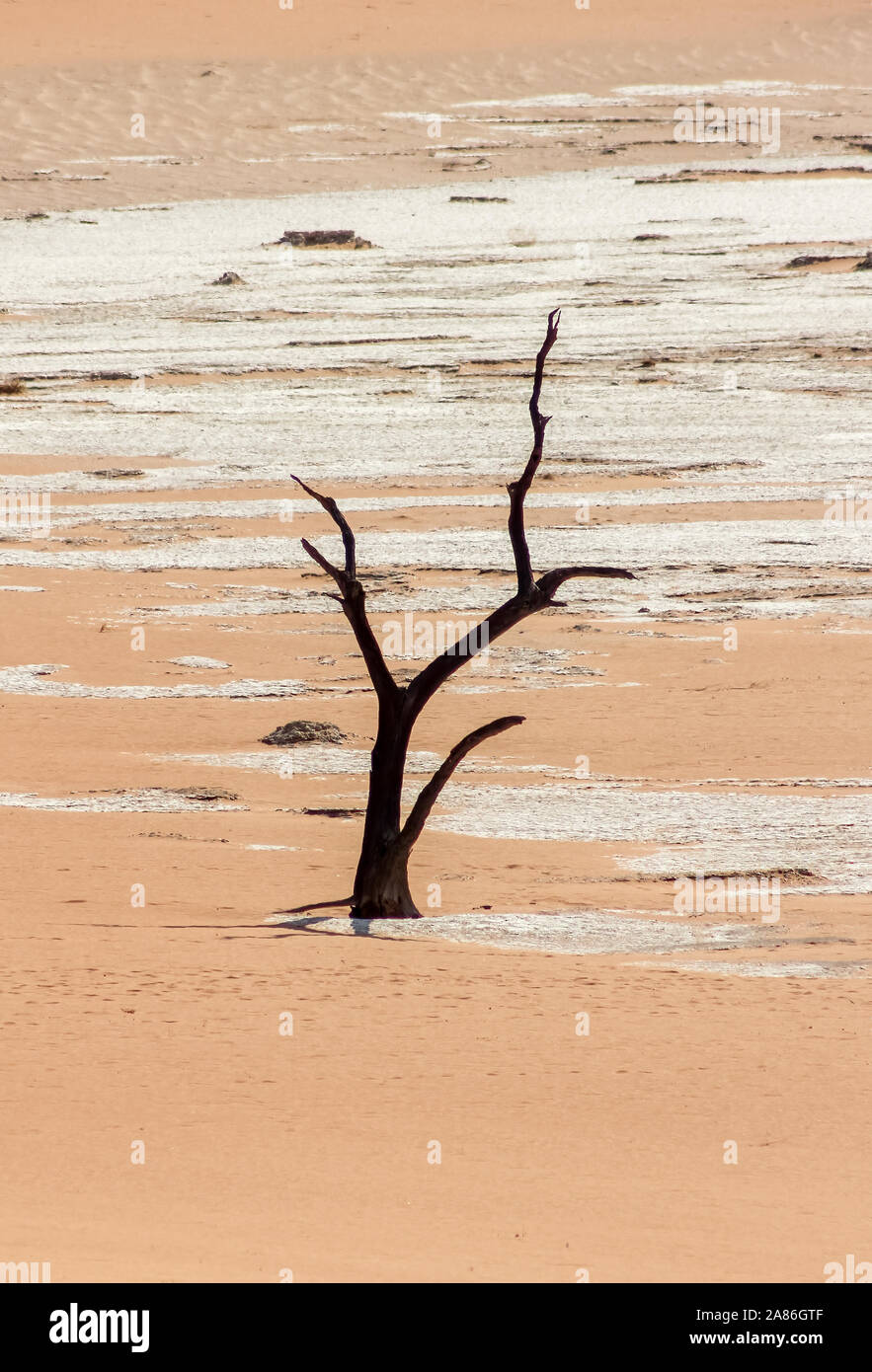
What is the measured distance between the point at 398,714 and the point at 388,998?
74.3 inches

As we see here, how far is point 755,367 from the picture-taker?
23.5 m

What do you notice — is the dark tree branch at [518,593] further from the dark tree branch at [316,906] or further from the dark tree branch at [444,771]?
the dark tree branch at [316,906]

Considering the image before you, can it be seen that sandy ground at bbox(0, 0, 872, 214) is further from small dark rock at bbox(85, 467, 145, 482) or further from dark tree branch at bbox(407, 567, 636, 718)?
dark tree branch at bbox(407, 567, 636, 718)

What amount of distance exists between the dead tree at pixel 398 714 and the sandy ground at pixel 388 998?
380mm

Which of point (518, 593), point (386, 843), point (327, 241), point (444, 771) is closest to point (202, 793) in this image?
point (444, 771)

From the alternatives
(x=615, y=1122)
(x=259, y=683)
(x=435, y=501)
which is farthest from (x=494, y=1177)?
(x=435, y=501)

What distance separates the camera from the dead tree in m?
8.52

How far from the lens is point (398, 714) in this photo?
873cm

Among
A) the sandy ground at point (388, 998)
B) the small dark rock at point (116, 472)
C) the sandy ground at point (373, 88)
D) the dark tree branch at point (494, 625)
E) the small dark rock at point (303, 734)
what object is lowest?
the sandy ground at point (388, 998)

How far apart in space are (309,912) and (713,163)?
35.7m

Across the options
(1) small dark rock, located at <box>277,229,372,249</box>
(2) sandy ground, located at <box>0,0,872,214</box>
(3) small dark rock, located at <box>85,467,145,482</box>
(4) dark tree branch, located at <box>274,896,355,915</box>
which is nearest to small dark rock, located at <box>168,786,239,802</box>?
(4) dark tree branch, located at <box>274,896,355,915</box>

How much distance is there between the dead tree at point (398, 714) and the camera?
852cm

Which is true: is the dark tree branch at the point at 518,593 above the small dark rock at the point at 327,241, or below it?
below

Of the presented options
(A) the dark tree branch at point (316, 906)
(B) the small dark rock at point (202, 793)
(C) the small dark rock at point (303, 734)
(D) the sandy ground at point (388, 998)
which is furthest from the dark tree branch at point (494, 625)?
(C) the small dark rock at point (303, 734)
